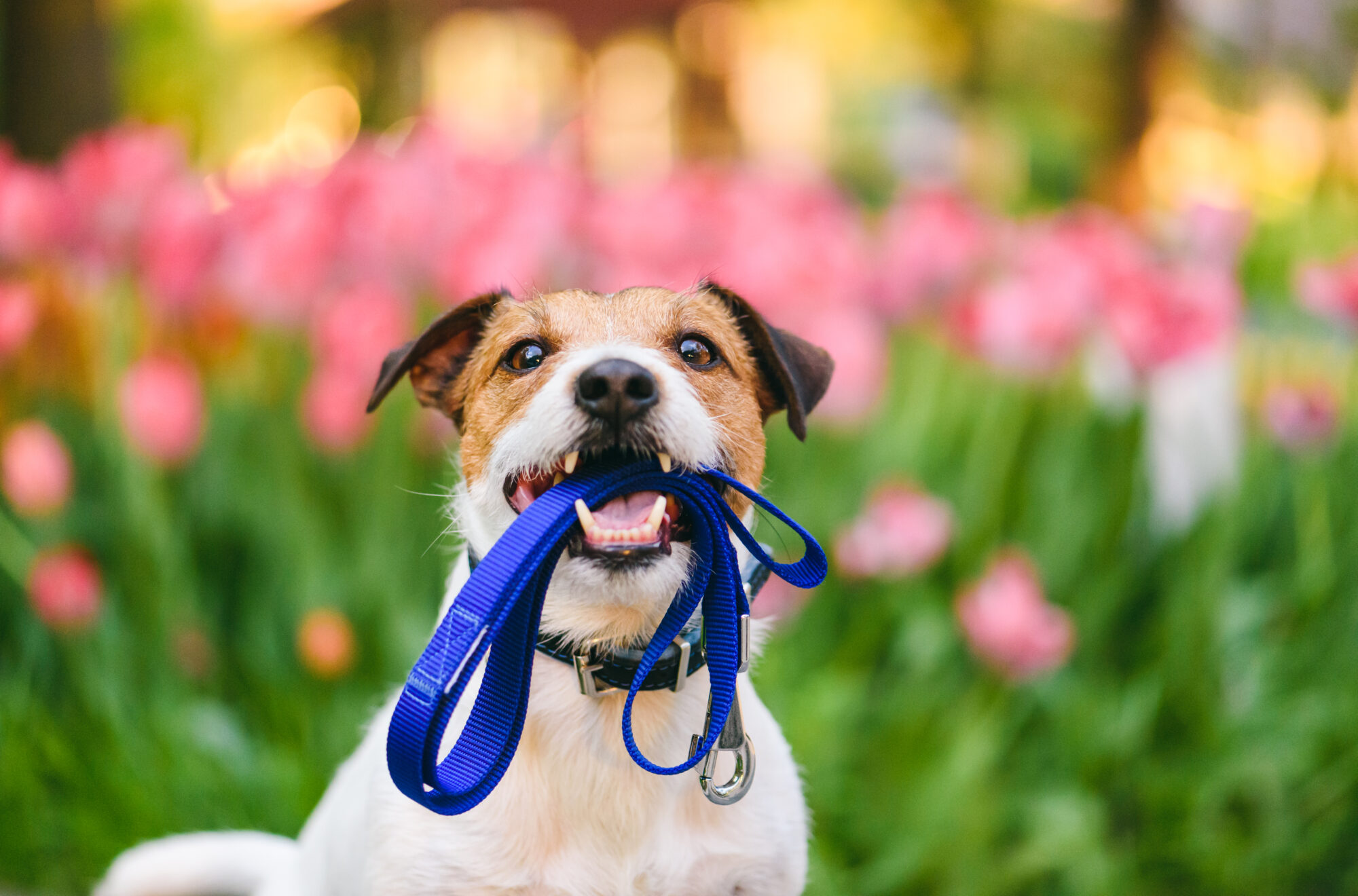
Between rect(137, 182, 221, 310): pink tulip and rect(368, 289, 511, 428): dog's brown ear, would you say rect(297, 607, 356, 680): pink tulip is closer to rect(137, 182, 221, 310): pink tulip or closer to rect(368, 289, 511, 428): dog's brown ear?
rect(368, 289, 511, 428): dog's brown ear

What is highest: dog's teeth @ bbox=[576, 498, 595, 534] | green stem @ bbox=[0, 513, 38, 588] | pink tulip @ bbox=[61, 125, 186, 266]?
pink tulip @ bbox=[61, 125, 186, 266]

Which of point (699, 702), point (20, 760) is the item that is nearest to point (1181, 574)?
point (699, 702)

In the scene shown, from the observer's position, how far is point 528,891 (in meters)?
1.55

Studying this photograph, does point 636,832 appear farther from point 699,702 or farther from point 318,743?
point 318,743

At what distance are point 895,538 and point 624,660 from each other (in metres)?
1.39

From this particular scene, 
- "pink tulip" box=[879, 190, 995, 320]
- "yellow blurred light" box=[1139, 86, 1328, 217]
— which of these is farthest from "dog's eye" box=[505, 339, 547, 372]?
"yellow blurred light" box=[1139, 86, 1328, 217]

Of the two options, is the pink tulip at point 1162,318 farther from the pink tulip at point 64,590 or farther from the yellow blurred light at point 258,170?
the pink tulip at point 64,590

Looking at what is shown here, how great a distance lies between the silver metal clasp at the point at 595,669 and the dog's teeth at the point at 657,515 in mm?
215

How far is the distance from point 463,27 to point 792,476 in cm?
1775

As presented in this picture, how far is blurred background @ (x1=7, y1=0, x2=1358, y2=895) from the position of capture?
2.63 m

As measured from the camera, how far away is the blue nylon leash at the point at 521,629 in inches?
48.8

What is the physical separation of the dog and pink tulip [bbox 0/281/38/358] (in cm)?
158

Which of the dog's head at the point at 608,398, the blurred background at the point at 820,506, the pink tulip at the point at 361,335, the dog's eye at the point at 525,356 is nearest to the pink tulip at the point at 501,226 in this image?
the blurred background at the point at 820,506

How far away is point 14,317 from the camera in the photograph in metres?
2.80
